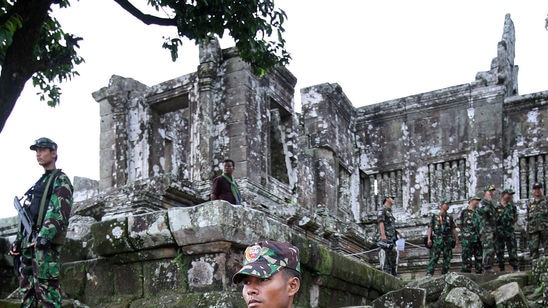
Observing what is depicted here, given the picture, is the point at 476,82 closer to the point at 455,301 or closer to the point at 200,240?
the point at 455,301

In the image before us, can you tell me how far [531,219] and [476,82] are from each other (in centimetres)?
521

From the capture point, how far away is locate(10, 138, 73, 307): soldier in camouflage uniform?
18.2ft

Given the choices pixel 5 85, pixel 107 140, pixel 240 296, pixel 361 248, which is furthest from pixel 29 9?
pixel 361 248

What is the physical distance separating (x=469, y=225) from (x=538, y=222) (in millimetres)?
1291

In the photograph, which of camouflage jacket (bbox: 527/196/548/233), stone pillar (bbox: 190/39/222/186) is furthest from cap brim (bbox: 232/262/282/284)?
camouflage jacket (bbox: 527/196/548/233)

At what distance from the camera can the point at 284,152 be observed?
1534 cm

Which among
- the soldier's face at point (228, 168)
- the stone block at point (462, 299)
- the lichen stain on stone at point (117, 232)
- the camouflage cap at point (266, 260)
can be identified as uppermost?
the soldier's face at point (228, 168)

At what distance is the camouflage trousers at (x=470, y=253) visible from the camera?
13.9m

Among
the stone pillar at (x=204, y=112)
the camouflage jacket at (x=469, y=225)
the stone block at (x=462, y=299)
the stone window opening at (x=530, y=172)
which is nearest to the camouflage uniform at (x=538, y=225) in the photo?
the camouflage jacket at (x=469, y=225)

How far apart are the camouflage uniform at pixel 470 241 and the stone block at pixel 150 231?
909 cm

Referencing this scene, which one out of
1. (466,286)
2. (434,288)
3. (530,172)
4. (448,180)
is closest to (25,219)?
(466,286)

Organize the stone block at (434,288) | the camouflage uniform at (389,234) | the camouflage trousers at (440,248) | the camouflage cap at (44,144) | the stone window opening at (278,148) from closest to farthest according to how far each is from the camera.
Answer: the camouflage cap at (44,144)
the stone block at (434,288)
the camouflage uniform at (389,234)
the camouflage trousers at (440,248)
the stone window opening at (278,148)

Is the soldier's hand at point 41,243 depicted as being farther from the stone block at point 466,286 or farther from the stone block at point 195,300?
the stone block at point 466,286

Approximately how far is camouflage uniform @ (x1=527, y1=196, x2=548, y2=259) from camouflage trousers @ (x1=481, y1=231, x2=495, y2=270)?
71 cm
